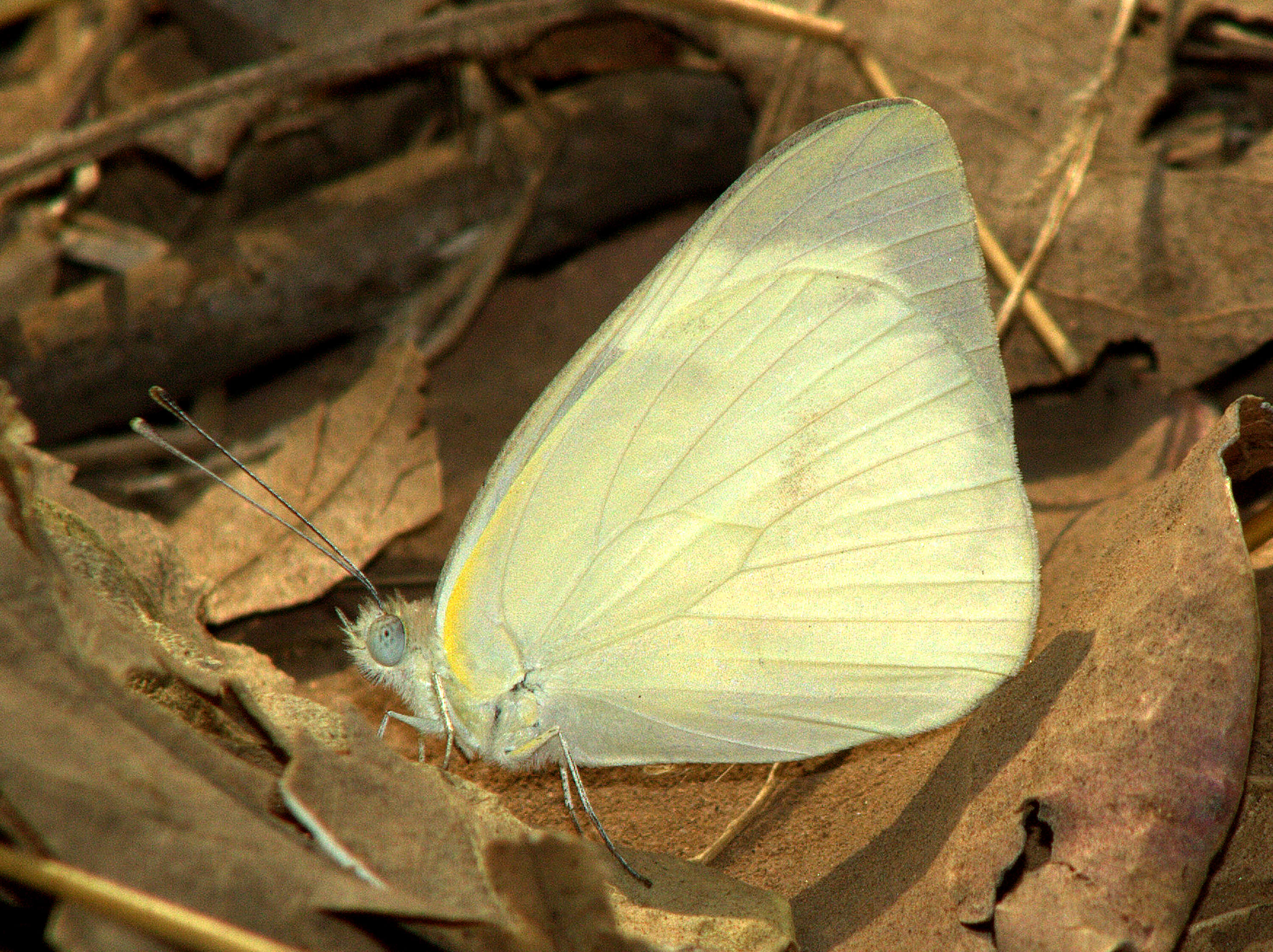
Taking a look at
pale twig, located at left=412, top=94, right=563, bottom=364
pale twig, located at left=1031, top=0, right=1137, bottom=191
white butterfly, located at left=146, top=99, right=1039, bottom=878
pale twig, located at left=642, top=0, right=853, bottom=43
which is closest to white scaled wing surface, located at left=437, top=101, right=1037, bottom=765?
white butterfly, located at left=146, top=99, right=1039, bottom=878

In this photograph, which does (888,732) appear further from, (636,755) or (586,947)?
(586,947)

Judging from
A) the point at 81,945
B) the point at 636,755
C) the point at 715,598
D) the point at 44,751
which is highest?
the point at 44,751

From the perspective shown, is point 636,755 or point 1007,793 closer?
point 1007,793

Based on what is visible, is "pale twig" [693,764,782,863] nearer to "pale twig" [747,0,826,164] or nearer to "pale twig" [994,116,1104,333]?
"pale twig" [994,116,1104,333]

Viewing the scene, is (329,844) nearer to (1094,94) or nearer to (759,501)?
(759,501)

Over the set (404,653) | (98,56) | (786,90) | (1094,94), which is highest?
(98,56)

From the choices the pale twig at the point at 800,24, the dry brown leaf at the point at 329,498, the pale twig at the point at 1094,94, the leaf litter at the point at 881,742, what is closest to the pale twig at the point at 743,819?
the leaf litter at the point at 881,742

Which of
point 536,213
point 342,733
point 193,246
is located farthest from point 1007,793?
point 193,246

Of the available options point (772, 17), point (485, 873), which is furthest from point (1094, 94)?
point (485, 873)
